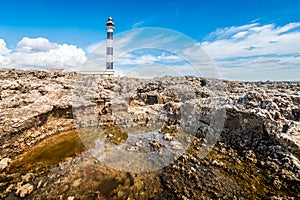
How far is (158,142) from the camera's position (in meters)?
11.5

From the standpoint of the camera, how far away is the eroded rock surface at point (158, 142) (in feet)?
23.0

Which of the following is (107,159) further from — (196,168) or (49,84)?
(49,84)

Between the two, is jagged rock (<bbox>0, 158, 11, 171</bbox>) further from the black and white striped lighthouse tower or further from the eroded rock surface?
the black and white striped lighthouse tower

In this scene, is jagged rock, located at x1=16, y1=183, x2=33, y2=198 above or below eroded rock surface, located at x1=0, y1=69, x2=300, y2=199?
below

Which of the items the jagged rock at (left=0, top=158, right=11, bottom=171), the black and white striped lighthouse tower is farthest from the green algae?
the black and white striped lighthouse tower

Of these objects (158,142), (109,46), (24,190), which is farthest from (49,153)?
(109,46)

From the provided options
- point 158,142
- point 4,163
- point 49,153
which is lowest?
point 49,153

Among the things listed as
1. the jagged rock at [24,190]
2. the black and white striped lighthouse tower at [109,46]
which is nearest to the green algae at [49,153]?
the jagged rock at [24,190]

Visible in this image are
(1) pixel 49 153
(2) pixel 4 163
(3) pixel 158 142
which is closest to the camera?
(2) pixel 4 163

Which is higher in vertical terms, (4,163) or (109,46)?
(109,46)

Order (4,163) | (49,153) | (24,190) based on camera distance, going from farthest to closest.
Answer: (49,153) → (4,163) → (24,190)

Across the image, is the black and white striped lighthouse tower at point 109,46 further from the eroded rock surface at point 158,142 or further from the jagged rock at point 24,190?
the jagged rock at point 24,190

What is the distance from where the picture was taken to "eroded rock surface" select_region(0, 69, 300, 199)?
7008 millimetres

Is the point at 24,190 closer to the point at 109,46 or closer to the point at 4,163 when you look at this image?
the point at 4,163
